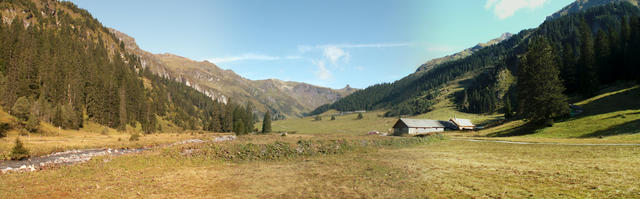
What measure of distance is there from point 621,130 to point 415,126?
47245 mm

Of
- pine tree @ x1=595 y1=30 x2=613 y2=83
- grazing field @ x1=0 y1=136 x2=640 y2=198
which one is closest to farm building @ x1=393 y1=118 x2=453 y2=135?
pine tree @ x1=595 y1=30 x2=613 y2=83

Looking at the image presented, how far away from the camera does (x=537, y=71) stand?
182 ft

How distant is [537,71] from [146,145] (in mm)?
80632

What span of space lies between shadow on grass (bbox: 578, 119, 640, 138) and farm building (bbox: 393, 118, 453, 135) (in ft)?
142

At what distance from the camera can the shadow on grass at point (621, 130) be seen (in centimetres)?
3746

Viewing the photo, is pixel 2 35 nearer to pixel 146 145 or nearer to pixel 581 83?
pixel 146 145

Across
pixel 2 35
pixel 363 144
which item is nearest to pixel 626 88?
pixel 363 144

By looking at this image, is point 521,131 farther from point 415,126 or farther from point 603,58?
point 603,58

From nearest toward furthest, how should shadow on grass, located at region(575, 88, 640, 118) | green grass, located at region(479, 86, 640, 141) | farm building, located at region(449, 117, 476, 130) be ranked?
1. green grass, located at region(479, 86, 640, 141)
2. shadow on grass, located at region(575, 88, 640, 118)
3. farm building, located at region(449, 117, 476, 130)

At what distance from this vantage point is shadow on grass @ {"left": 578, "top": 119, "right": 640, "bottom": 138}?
123 ft

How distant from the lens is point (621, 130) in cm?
3891

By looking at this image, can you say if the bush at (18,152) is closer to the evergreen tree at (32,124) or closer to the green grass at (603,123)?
the evergreen tree at (32,124)

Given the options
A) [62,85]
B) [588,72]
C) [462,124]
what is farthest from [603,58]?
[62,85]

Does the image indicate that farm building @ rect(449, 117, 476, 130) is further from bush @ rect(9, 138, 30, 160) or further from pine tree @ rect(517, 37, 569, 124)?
bush @ rect(9, 138, 30, 160)
